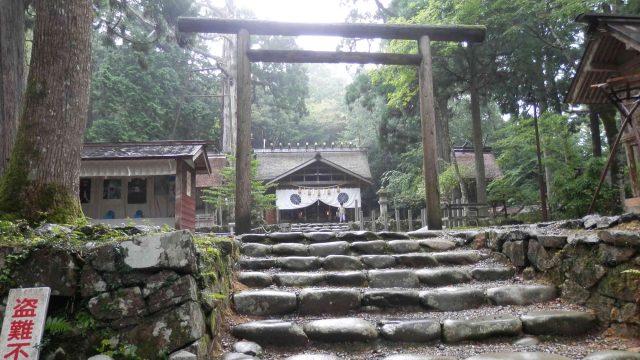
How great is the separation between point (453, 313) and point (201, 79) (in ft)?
92.2

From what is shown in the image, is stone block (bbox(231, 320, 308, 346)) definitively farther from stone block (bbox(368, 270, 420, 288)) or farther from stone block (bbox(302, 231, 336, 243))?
stone block (bbox(302, 231, 336, 243))

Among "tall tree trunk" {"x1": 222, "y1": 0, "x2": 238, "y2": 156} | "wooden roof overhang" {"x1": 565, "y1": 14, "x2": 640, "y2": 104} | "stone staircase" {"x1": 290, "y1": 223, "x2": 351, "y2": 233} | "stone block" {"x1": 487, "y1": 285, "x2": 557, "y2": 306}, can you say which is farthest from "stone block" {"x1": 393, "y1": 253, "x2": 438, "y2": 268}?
"tall tree trunk" {"x1": 222, "y1": 0, "x2": 238, "y2": 156}

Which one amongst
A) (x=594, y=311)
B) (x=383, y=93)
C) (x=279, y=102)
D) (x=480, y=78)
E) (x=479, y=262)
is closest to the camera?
(x=594, y=311)

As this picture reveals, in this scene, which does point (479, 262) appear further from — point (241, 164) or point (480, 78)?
point (480, 78)

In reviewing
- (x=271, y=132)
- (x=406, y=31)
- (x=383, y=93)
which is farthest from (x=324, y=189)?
(x=406, y=31)

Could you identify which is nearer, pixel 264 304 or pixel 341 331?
pixel 341 331

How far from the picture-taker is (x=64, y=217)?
3322 millimetres

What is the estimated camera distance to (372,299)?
3.49 m

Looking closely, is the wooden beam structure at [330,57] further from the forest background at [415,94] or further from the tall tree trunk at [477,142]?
the tall tree trunk at [477,142]

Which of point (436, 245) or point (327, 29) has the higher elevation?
point (327, 29)

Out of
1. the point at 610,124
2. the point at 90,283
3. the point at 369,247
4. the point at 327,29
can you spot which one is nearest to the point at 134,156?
the point at 327,29

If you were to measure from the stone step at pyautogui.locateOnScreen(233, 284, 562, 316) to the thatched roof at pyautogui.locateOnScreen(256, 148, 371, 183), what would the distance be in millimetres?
21004

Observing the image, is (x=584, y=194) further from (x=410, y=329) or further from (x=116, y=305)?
(x=116, y=305)

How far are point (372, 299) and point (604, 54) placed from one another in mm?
8538
